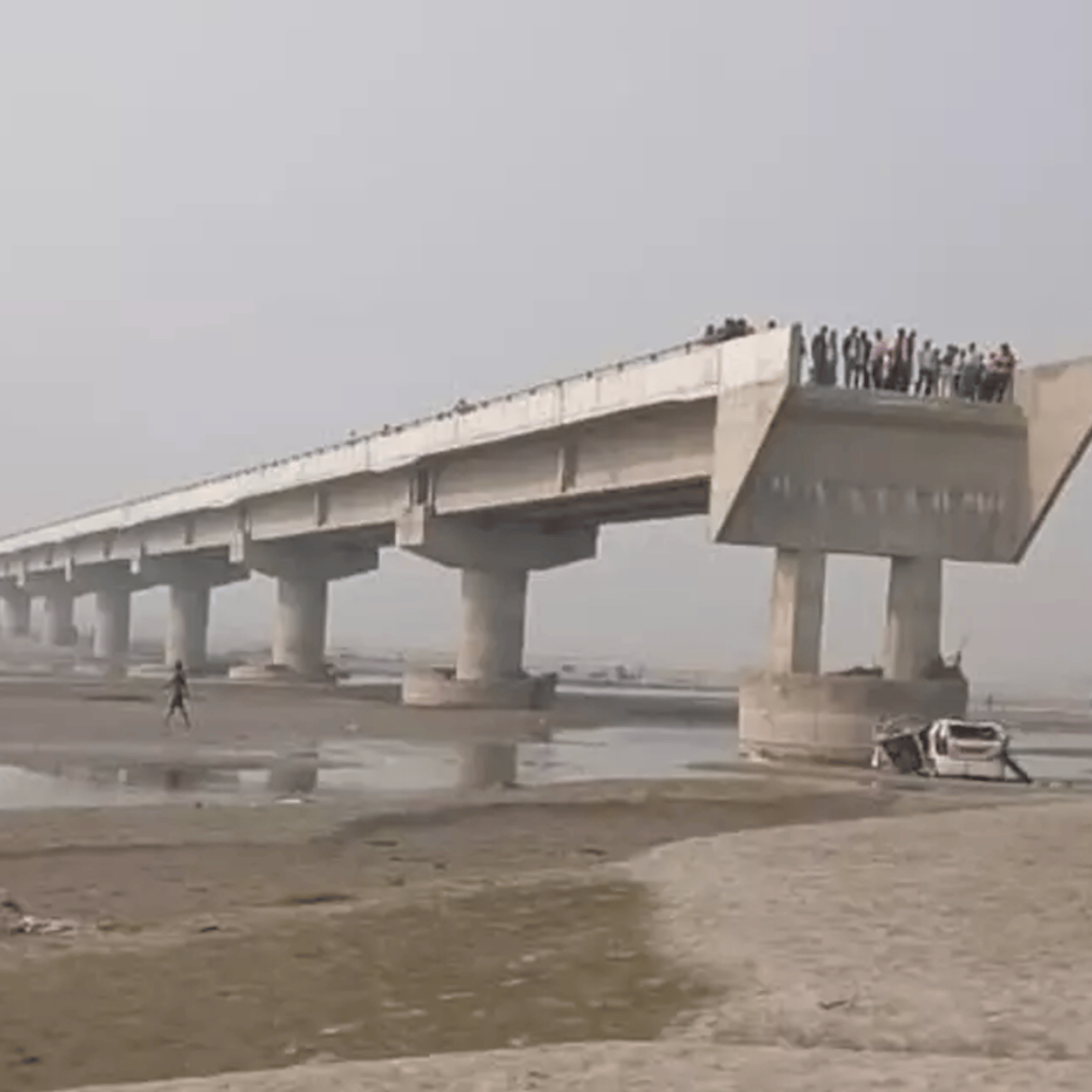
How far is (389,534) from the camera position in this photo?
69.3 m

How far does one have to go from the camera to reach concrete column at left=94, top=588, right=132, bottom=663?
12356cm

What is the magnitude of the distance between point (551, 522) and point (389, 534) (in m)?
14.9

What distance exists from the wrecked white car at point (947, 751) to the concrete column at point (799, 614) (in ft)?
7.99

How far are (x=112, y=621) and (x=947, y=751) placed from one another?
331ft

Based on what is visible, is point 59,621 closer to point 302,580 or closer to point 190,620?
point 190,620

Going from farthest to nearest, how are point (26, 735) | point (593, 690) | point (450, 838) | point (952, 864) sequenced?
1. point (593, 690)
2. point (26, 735)
3. point (450, 838)
4. point (952, 864)

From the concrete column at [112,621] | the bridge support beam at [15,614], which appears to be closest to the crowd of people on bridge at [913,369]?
the concrete column at [112,621]

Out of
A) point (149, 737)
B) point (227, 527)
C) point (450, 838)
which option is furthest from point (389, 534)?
point (450, 838)

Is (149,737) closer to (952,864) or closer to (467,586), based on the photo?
(467,586)

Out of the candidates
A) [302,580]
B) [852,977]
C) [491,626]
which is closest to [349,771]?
[852,977]

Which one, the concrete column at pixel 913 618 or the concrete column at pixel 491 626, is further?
the concrete column at pixel 491 626

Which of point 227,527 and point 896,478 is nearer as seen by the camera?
point 896,478

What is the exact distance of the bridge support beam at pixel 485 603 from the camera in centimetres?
5394

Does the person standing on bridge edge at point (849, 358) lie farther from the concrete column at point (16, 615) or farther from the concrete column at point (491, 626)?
the concrete column at point (16, 615)
